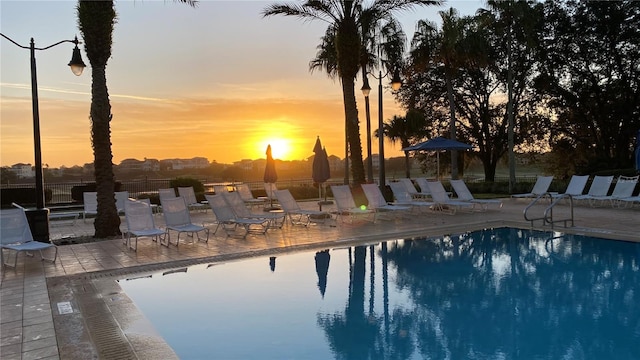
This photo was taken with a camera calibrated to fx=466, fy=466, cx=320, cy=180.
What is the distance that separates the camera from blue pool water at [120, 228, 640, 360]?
4.58 meters

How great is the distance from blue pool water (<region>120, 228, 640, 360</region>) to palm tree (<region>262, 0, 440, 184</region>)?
18.1 feet

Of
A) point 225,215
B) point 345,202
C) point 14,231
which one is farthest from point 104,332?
point 345,202

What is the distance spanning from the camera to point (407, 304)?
589 cm

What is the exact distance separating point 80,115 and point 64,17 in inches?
245

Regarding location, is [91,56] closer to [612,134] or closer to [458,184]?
[458,184]

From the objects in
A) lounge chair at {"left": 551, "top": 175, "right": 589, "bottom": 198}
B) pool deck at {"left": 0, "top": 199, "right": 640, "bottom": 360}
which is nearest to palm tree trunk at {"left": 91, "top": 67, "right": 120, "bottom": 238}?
pool deck at {"left": 0, "top": 199, "right": 640, "bottom": 360}

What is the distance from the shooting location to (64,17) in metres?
11.2

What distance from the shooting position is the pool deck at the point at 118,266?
13.6ft

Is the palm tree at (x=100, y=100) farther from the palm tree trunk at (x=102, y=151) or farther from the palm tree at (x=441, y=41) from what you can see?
the palm tree at (x=441, y=41)

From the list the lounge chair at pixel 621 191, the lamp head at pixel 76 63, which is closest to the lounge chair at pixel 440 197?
the lounge chair at pixel 621 191

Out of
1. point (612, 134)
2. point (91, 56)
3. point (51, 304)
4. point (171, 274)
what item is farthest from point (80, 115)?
point (612, 134)

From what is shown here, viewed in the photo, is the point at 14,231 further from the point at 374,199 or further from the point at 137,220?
the point at 374,199

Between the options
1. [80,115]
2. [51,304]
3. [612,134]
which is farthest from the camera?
[612,134]

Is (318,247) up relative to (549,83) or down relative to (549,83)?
down
